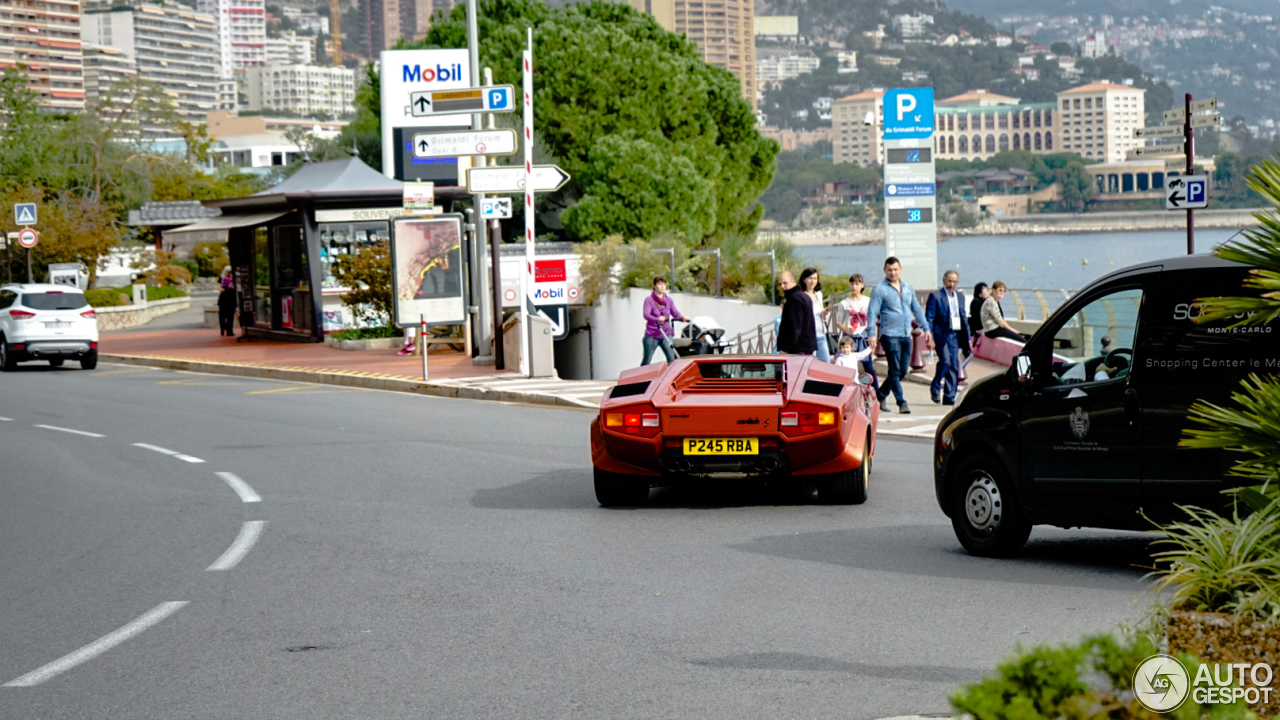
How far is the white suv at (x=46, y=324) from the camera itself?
96.5 ft

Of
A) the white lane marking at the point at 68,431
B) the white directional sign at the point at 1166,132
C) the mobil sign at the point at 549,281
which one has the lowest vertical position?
the white lane marking at the point at 68,431

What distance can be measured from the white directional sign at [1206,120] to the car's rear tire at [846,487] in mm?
10908

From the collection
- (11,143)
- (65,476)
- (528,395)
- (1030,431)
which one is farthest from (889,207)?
(11,143)

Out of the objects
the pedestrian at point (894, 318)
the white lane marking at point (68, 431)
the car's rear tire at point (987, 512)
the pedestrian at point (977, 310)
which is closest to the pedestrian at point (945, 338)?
the pedestrian at point (894, 318)

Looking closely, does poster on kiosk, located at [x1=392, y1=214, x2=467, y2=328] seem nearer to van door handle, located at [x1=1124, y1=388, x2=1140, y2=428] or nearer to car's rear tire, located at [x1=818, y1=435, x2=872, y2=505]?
car's rear tire, located at [x1=818, y1=435, x2=872, y2=505]

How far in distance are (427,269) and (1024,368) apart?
1758cm

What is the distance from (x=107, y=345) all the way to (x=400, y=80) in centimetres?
1808

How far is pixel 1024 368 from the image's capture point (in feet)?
28.2

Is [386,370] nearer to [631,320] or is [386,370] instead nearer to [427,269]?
[427,269]

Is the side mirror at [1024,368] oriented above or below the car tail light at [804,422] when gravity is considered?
above

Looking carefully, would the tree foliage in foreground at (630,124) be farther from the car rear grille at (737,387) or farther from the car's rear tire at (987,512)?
the car's rear tire at (987,512)

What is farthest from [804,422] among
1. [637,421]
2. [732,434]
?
[637,421]

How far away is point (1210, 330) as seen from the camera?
7703 millimetres

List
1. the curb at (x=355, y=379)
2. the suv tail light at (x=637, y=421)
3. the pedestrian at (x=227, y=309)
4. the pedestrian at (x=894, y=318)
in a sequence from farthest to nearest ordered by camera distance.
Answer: the pedestrian at (x=227, y=309)
the curb at (x=355, y=379)
the pedestrian at (x=894, y=318)
the suv tail light at (x=637, y=421)
